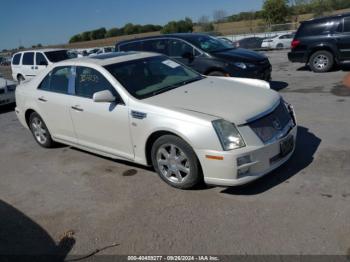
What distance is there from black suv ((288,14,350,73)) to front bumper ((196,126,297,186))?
8.75 metres

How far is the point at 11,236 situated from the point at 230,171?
7.60 feet

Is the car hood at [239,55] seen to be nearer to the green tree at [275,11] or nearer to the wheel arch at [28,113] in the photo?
the wheel arch at [28,113]

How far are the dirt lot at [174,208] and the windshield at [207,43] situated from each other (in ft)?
14.8

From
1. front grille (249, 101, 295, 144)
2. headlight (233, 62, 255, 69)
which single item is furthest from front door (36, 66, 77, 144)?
headlight (233, 62, 255, 69)

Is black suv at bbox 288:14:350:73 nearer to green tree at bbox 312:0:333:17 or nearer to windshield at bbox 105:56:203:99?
windshield at bbox 105:56:203:99

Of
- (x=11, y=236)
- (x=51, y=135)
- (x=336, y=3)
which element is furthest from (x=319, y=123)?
(x=336, y=3)

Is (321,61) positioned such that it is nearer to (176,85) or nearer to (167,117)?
(176,85)

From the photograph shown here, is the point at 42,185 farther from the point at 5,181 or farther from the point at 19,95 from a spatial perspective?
the point at 19,95

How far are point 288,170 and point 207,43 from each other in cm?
613

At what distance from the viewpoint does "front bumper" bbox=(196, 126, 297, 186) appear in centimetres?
396

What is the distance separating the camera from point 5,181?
5500mm

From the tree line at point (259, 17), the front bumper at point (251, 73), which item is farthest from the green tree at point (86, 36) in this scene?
the front bumper at point (251, 73)

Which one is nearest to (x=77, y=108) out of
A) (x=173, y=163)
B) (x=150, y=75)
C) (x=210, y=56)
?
(x=150, y=75)

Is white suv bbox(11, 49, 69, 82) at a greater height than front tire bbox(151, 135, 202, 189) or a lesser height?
greater
